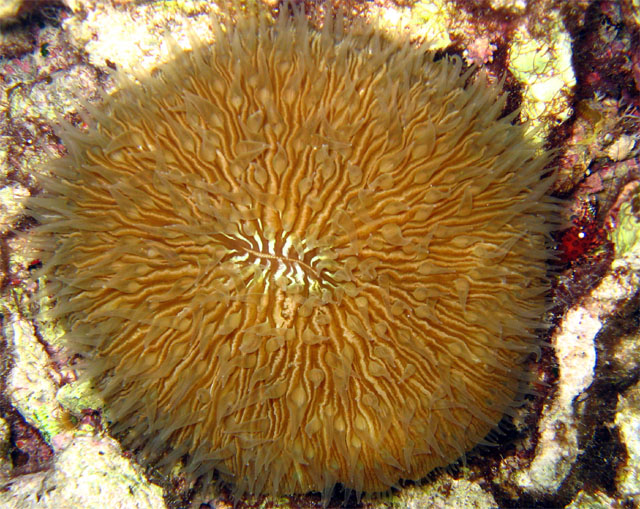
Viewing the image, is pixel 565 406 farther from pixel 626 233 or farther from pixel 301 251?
pixel 301 251

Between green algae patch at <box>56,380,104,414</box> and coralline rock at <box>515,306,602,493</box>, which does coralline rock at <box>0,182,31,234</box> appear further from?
coralline rock at <box>515,306,602,493</box>

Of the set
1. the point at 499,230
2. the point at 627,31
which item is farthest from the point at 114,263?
the point at 627,31

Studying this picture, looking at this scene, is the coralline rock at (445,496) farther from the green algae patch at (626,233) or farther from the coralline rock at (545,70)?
the coralline rock at (545,70)

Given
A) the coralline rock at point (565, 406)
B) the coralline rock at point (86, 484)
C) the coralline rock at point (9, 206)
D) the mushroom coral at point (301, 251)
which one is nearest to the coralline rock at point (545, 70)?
the mushroom coral at point (301, 251)

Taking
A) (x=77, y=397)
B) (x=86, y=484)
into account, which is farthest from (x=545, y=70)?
(x=86, y=484)

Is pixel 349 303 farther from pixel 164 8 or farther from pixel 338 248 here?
pixel 164 8
